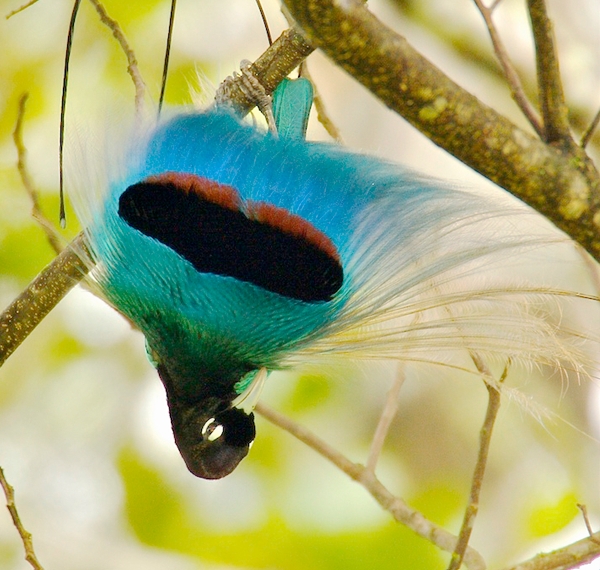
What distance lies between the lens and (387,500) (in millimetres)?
1812

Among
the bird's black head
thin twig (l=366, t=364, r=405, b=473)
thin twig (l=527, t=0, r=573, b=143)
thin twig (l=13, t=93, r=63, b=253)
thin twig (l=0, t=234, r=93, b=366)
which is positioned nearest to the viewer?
thin twig (l=527, t=0, r=573, b=143)

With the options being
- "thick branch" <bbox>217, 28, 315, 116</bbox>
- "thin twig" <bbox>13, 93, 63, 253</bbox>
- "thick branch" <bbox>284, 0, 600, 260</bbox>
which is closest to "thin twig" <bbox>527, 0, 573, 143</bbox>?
"thick branch" <bbox>284, 0, 600, 260</bbox>

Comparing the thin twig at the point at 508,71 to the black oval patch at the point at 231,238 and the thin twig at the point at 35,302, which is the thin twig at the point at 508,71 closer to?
the black oval patch at the point at 231,238

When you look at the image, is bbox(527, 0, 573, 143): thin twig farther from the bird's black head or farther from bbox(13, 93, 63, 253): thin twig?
bbox(13, 93, 63, 253): thin twig

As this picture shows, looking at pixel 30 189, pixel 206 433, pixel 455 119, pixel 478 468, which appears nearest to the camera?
pixel 455 119

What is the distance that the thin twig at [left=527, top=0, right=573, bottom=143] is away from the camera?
3.58ft

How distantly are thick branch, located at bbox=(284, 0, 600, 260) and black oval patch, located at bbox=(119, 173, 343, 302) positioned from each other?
233mm

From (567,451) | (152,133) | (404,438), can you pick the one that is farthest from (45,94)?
(567,451)

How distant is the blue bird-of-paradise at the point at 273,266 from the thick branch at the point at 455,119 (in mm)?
137

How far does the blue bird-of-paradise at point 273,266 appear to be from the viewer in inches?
45.6

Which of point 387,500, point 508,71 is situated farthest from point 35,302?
point 508,71

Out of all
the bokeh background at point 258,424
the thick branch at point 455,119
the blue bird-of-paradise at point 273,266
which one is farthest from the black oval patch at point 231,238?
the bokeh background at point 258,424

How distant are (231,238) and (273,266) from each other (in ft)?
0.23

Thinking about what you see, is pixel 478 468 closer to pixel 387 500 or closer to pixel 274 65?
pixel 387 500
